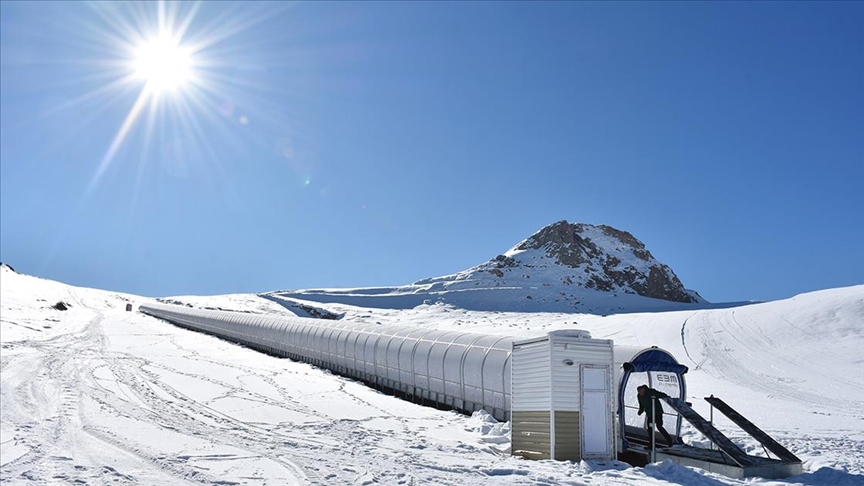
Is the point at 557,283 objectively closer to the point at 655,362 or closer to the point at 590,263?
the point at 590,263

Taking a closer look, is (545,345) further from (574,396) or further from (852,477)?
(852,477)

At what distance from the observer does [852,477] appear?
43.3ft

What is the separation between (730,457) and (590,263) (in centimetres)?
16263

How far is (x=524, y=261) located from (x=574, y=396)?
150456 mm

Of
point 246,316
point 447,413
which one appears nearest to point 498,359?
point 447,413

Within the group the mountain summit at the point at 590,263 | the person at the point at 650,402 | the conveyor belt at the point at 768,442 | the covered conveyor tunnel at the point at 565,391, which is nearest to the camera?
the conveyor belt at the point at 768,442

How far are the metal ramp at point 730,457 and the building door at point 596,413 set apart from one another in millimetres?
1431

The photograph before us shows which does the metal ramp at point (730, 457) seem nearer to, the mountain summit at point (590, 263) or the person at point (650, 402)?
the person at point (650, 402)

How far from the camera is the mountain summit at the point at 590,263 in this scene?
153375 mm

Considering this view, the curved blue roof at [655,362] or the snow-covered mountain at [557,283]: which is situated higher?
the snow-covered mountain at [557,283]

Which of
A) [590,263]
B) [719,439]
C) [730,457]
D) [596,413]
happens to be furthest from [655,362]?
[590,263]

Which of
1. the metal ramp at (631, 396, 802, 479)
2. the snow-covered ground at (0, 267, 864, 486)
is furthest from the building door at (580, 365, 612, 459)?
the metal ramp at (631, 396, 802, 479)

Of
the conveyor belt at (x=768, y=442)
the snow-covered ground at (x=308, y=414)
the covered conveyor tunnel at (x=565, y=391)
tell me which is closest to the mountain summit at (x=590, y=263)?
the snow-covered ground at (x=308, y=414)

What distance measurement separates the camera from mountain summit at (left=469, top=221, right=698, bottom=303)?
15338cm
